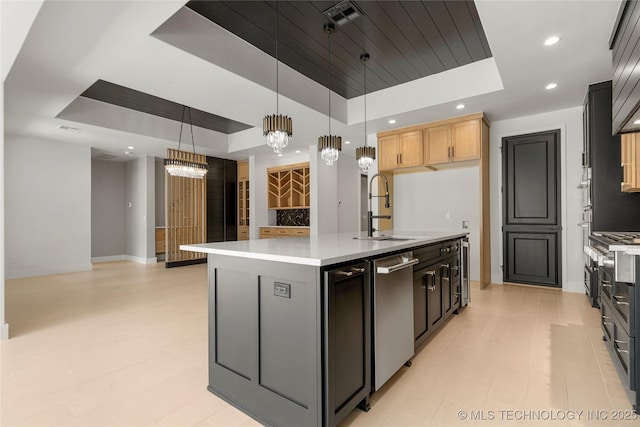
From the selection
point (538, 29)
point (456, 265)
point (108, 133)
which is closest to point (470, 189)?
point (456, 265)

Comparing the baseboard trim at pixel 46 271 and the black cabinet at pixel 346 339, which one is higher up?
the black cabinet at pixel 346 339

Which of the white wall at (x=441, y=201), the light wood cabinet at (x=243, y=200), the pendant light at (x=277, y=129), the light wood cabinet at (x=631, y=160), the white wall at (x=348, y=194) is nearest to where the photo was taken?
the pendant light at (x=277, y=129)

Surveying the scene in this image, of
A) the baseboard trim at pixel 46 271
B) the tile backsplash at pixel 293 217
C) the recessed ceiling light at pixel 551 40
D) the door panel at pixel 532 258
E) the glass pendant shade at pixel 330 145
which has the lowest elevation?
the baseboard trim at pixel 46 271

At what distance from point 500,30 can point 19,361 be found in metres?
4.80

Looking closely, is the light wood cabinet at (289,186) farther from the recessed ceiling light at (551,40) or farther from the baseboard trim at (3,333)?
the baseboard trim at (3,333)

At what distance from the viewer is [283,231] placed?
25.1 feet

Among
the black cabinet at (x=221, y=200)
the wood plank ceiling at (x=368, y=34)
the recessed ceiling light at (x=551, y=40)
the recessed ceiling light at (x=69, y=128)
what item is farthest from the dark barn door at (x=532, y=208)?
the recessed ceiling light at (x=69, y=128)

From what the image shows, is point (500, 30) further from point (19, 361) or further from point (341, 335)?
point (19, 361)

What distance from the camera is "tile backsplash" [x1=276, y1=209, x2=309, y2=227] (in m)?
8.38

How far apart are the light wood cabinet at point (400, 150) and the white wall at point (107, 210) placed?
280 inches

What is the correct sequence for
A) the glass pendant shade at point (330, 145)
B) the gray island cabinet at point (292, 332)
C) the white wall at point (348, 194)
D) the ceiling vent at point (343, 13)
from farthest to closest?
the white wall at point (348, 194)
the glass pendant shade at point (330, 145)
the ceiling vent at point (343, 13)
the gray island cabinet at point (292, 332)

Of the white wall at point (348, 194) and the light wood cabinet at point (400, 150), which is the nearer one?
the light wood cabinet at point (400, 150)

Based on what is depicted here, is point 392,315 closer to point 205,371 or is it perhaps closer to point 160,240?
point 205,371

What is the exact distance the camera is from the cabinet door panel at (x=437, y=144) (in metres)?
5.00
